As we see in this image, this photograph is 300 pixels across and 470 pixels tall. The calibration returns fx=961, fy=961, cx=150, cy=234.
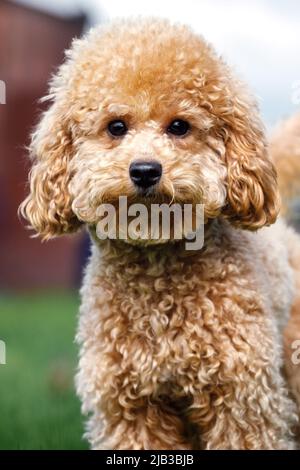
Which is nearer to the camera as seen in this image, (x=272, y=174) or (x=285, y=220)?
(x=272, y=174)

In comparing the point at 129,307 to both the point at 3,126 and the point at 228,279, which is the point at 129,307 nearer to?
the point at 228,279

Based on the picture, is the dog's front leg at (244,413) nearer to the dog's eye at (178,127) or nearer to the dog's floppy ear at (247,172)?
the dog's floppy ear at (247,172)

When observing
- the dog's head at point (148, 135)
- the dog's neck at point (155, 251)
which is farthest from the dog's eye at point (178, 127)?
the dog's neck at point (155, 251)

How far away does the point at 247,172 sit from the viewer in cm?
353

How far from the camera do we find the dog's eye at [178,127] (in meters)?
3.41

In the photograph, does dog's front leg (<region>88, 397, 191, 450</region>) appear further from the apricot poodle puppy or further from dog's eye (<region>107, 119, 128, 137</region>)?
dog's eye (<region>107, 119, 128, 137</region>)

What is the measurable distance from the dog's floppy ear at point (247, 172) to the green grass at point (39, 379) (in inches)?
65.2

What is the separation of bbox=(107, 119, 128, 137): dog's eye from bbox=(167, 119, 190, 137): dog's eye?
0.53 ft

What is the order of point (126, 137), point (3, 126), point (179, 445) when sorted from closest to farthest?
point (126, 137)
point (179, 445)
point (3, 126)

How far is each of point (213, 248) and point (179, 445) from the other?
788 millimetres

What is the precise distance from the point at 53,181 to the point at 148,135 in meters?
0.47

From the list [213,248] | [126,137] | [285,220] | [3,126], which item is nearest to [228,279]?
[213,248]

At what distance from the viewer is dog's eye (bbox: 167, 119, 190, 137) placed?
11.2ft
